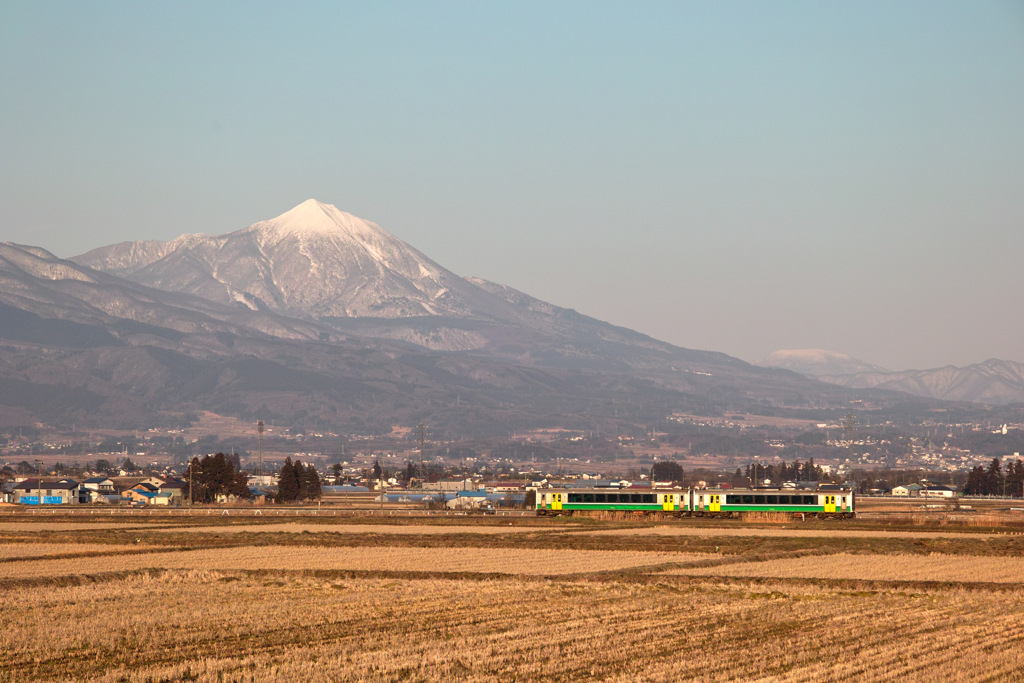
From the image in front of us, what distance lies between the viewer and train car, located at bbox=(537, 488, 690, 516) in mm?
94062

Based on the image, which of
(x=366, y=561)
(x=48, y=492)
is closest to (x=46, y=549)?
(x=366, y=561)

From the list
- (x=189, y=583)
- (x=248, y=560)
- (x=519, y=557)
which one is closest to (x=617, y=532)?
(x=519, y=557)

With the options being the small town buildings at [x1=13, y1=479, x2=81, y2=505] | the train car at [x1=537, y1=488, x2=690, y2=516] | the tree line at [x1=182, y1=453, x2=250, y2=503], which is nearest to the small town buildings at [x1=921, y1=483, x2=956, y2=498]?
A: the train car at [x1=537, y1=488, x2=690, y2=516]

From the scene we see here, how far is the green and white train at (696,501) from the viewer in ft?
295

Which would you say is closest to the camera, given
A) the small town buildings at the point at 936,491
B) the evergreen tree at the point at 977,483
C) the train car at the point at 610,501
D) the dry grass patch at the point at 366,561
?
the dry grass patch at the point at 366,561

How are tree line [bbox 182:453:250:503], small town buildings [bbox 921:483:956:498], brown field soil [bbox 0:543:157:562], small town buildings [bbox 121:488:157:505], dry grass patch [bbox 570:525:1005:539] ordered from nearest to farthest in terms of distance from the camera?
brown field soil [bbox 0:543:157:562]
dry grass patch [bbox 570:525:1005:539]
tree line [bbox 182:453:250:503]
small town buildings [bbox 121:488:157:505]
small town buildings [bbox 921:483:956:498]

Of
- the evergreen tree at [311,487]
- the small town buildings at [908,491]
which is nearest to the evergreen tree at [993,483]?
the small town buildings at [908,491]

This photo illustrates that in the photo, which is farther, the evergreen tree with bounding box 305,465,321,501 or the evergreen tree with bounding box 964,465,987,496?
the evergreen tree with bounding box 964,465,987,496

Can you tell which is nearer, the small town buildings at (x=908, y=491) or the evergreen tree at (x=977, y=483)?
the evergreen tree at (x=977, y=483)

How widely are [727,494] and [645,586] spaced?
5562 cm

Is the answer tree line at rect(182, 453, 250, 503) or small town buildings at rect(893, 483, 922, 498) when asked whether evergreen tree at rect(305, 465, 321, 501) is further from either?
small town buildings at rect(893, 483, 922, 498)

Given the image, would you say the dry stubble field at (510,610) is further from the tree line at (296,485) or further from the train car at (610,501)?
the tree line at (296,485)

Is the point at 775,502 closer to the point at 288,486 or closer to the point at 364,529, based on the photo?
the point at 364,529

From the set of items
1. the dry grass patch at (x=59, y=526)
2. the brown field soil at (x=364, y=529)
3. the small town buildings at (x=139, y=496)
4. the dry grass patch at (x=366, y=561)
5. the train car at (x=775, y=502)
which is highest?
the train car at (x=775, y=502)
